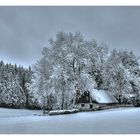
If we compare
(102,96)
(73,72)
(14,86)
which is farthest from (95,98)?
(14,86)

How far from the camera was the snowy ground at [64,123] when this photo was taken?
213 inches

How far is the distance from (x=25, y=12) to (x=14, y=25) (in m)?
0.23

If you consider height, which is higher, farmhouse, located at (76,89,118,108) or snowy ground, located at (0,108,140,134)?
farmhouse, located at (76,89,118,108)

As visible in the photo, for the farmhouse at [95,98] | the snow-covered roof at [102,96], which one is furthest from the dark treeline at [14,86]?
the snow-covered roof at [102,96]

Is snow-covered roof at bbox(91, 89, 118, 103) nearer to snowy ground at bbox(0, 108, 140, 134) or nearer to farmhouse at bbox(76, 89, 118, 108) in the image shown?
farmhouse at bbox(76, 89, 118, 108)

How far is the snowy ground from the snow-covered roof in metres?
0.20

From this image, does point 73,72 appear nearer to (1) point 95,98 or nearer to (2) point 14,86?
(1) point 95,98

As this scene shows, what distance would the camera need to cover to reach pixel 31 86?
5625mm

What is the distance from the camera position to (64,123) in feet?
17.9

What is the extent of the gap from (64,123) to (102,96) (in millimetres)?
610

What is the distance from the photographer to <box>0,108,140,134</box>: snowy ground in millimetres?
5398

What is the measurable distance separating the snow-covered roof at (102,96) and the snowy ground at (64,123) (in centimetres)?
20

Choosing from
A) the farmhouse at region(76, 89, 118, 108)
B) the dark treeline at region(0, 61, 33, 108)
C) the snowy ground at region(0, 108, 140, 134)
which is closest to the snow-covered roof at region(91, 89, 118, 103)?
the farmhouse at region(76, 89, 118, 108)
